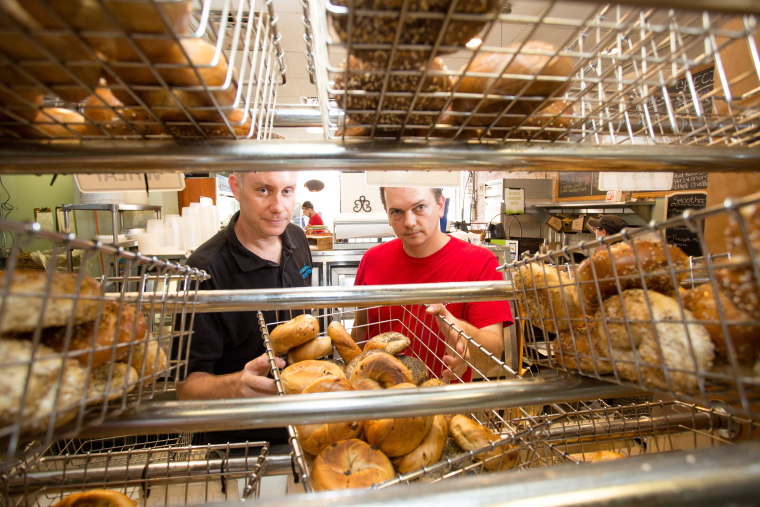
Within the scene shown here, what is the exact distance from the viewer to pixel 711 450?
1.25ft

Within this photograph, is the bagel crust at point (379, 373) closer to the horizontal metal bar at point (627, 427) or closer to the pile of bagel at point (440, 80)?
the horizontal metal bar at point (627, 427)

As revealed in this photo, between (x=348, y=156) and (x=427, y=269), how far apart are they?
1.47 m

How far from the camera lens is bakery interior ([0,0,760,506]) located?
0.39 meters

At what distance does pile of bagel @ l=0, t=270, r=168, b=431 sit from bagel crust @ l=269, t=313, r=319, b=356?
20.9 inches

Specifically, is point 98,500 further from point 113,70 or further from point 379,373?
point 113,70

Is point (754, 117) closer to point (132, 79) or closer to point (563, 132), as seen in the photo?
point (563, 132)

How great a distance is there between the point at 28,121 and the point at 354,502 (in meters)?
0.64

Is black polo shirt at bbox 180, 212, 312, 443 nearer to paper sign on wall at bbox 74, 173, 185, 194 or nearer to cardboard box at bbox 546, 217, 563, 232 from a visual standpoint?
paper sign on wall at bbox 74, 173, 185, 194

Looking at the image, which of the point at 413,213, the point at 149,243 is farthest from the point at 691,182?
the point at 149,243

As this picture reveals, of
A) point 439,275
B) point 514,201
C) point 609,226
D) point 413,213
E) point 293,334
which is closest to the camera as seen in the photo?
point 293,334

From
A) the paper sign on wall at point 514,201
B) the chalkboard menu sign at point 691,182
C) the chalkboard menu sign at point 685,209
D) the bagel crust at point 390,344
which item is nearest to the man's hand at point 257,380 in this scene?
the bagel crust at point 390,344

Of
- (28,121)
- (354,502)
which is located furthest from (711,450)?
(28,121)

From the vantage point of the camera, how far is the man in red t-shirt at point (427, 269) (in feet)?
5.81

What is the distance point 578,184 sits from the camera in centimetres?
452
